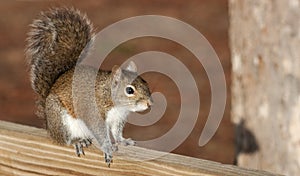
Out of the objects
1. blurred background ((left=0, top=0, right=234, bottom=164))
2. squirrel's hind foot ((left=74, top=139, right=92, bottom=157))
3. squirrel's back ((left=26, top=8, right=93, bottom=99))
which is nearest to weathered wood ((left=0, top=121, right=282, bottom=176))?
squirrel's hind foot ((left=74, top=139, right=92, bottom=157))

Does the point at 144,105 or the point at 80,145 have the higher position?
Result: the point at 144,105

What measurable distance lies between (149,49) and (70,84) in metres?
6.56

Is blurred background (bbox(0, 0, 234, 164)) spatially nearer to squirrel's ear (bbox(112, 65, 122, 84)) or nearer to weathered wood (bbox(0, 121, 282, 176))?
squirrel's ear (bbox(112, 65, 122, 84))

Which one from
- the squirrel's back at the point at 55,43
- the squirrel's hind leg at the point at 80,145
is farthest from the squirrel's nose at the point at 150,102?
the squirrel's back at the point at 55,43

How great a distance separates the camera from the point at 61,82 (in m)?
2.91

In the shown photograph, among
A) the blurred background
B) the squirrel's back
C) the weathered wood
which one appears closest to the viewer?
the weathered wood

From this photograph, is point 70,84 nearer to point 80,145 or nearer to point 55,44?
point 55,44

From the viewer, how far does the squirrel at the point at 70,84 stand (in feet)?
8.82

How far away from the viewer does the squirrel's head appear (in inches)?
106

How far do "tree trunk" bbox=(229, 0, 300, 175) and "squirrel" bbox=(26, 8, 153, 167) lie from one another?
39.0 inches

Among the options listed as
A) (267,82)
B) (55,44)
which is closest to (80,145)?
(55,44)

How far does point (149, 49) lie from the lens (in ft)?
30.7

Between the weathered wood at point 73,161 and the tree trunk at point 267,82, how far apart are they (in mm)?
1474

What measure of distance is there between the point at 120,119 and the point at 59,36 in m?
0.46
